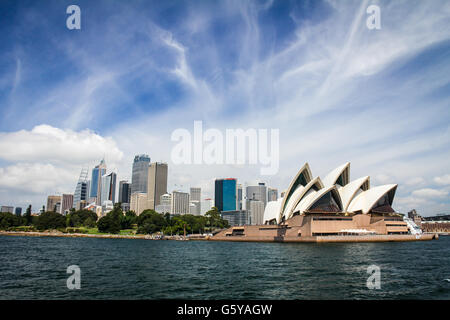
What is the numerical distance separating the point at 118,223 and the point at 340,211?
8062 cm

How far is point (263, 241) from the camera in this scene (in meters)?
84.0

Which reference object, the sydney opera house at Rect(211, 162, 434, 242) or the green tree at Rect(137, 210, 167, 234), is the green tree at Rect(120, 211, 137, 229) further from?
the sydney opera house at Rect(211, 162, 434, 242)

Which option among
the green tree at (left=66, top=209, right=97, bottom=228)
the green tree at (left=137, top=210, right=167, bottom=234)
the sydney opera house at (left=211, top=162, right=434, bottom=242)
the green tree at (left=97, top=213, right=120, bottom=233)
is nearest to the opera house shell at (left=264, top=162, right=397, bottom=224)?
the sydney opera house at (left=211, top=162, right=434, bottom=242)

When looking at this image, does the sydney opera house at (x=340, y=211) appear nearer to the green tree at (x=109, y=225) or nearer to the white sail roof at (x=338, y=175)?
the white sail roof at (x=338, y=175)

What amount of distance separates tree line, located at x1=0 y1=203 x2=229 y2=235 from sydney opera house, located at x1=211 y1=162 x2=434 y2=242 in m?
46.7

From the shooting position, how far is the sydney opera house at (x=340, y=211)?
7044 centimetres

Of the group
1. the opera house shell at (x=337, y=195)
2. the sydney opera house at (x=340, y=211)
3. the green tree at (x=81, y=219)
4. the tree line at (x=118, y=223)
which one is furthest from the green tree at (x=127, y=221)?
the opera house shell at (x=337, y=195)

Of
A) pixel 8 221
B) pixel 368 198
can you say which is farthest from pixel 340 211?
pixel 8 221

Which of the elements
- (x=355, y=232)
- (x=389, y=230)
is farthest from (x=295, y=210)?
(x=389, y=230)

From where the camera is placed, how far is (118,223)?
11825cm

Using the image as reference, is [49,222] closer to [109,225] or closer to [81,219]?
[81,219]

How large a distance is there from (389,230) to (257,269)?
58.3 m

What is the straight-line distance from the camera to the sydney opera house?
7044 centimetres
